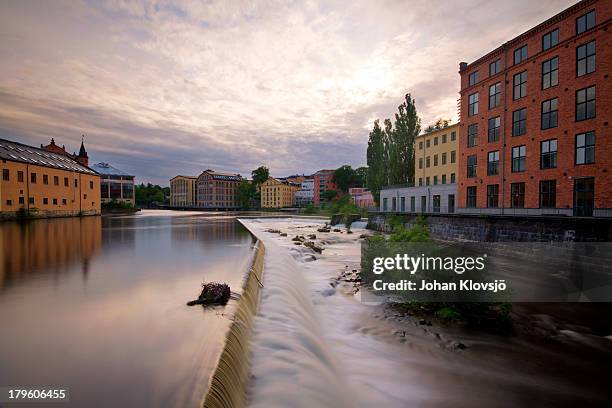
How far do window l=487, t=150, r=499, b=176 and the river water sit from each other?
2229 centimetres

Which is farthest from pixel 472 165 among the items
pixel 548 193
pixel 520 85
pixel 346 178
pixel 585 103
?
pixel 346 178

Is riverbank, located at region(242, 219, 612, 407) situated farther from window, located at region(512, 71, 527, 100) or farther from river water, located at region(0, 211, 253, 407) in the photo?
window, located at region(512, 71, 527, 100)

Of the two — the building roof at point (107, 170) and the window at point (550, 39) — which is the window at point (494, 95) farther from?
the building roof at point (107, 170)

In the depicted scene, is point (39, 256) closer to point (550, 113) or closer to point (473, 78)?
point (550, 113)

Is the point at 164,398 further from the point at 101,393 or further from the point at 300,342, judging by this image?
the point at 300,342

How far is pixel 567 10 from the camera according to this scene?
18266mm

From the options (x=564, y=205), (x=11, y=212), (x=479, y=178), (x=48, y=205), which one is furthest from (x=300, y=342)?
(x=48, y=205)

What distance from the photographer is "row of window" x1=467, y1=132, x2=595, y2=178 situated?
17.6 m

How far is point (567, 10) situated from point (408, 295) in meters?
21.8

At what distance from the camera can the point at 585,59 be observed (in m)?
17.7

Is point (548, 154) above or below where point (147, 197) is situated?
above

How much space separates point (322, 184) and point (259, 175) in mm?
25266

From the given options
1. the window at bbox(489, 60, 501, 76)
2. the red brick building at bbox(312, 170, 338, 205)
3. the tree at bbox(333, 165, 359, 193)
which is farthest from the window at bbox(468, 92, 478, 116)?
the red brick building at bbox(312, 170, 338, 205)

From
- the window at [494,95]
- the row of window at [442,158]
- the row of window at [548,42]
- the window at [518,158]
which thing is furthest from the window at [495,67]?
the row of window at [442,158]
